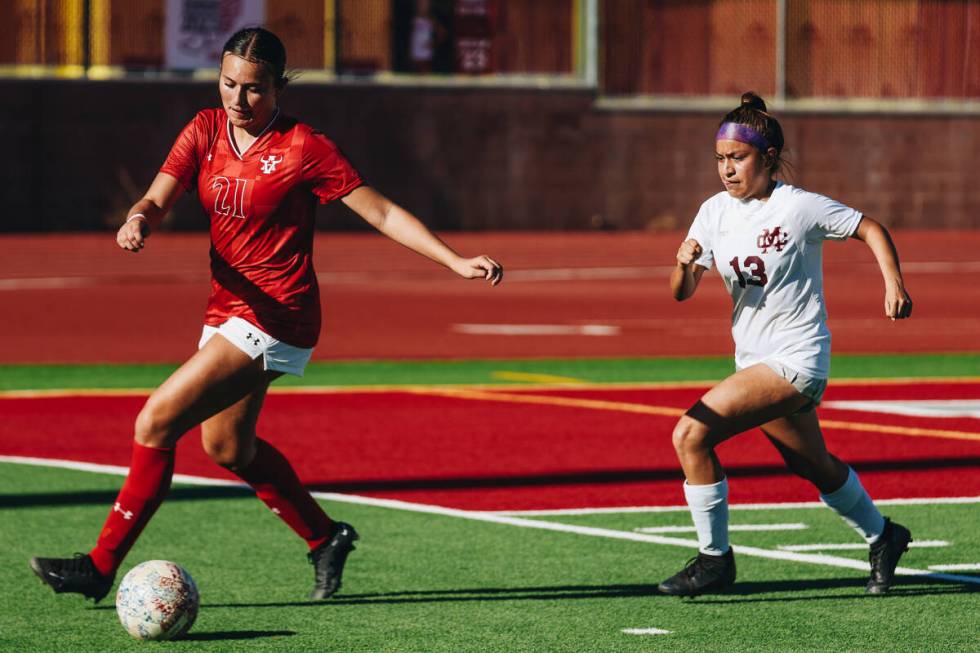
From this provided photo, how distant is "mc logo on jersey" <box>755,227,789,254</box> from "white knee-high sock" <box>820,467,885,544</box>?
102cm

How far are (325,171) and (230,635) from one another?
5.75ft

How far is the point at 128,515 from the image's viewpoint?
7.03 metres

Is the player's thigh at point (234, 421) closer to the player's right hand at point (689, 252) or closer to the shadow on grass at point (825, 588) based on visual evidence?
the player's right hand at point (689, 252)

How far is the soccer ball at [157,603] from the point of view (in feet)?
21.7

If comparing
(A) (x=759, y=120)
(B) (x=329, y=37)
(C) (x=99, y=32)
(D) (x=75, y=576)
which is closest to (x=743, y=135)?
(A) (x=759, y=120)

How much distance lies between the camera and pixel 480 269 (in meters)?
6.59

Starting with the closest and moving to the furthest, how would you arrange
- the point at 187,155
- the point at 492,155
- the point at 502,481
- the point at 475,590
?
the point at 187,155, the point at 475,590, the point at 502,481, the point at 492,155

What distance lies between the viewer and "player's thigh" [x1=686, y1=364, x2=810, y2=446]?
7180 millimetres

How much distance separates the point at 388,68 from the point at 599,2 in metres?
4.75

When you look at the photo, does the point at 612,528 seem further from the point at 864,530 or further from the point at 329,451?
the point at 329,451

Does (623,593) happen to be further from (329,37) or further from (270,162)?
(329,37)

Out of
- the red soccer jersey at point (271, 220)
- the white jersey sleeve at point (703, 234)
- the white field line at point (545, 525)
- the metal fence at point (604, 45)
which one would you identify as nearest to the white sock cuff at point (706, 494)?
the white jersey sleeve at point (703, 234)

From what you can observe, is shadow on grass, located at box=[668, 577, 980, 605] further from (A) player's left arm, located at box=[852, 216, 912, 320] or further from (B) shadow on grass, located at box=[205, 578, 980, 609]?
(A) player's left arm, located at box=[852, 216, 912, 320]

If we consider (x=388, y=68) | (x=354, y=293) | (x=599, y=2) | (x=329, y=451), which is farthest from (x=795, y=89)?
(x=329, y=451)
